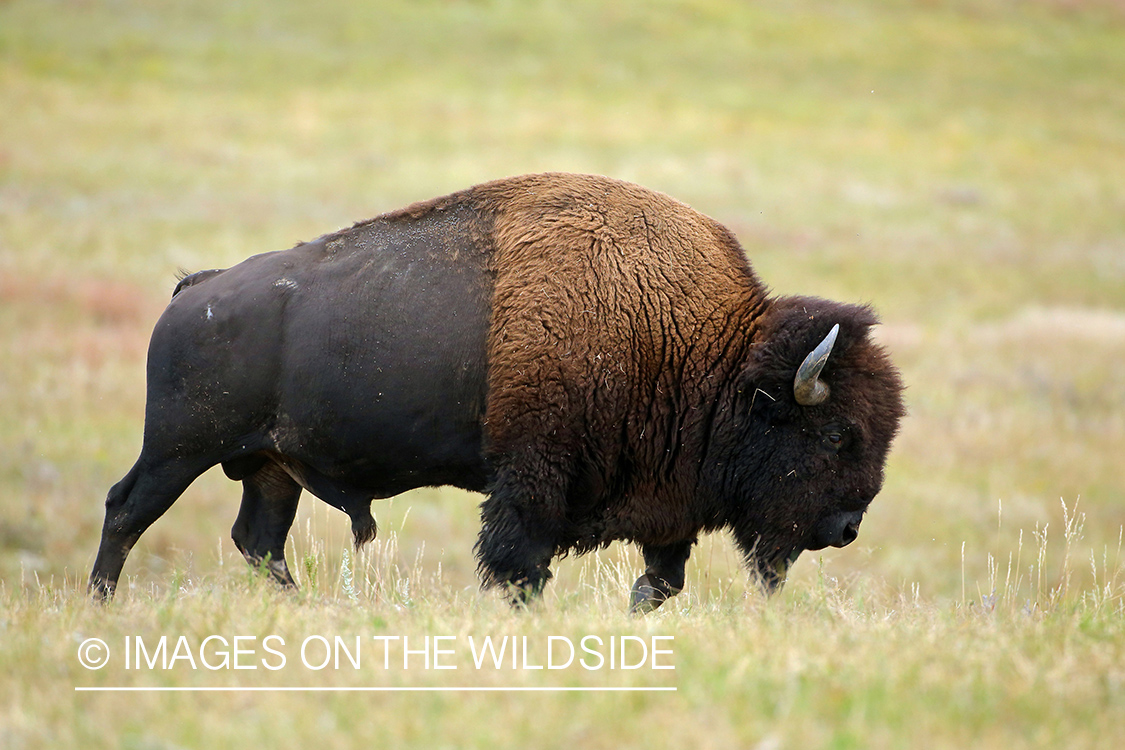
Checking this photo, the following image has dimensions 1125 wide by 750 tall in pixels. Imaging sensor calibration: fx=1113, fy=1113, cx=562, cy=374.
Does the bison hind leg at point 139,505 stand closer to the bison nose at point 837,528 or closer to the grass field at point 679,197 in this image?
the grass field at point 679,197

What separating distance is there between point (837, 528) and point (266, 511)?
3.18 meters

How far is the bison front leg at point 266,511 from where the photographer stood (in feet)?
20.8

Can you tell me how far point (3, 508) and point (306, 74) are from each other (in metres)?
27.6

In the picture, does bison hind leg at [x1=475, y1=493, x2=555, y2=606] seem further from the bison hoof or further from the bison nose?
the bison nose

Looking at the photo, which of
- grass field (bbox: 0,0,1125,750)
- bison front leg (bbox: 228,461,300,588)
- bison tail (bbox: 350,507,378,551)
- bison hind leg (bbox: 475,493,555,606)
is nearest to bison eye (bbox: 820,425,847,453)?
grass field (bbox: 0,0,1125,750)

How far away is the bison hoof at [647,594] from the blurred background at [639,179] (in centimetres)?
124

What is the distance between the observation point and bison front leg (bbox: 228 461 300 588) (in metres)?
6.33

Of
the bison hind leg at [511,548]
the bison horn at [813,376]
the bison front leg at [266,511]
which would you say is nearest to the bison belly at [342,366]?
the bison hind leg at [511,548]

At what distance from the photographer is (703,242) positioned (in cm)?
601

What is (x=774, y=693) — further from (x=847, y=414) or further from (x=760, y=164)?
(x=760, y=164)

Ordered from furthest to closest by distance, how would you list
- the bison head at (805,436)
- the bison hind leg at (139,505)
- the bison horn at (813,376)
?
1. the bison hind leg at (139,505)
2. the bison head at (805,436)
3. the bison horn at (813,376)

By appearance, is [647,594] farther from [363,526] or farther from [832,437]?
[363,526]

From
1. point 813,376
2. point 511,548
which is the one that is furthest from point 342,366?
point 813,376

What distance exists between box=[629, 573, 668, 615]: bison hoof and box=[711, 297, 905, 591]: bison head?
24.7 inches
